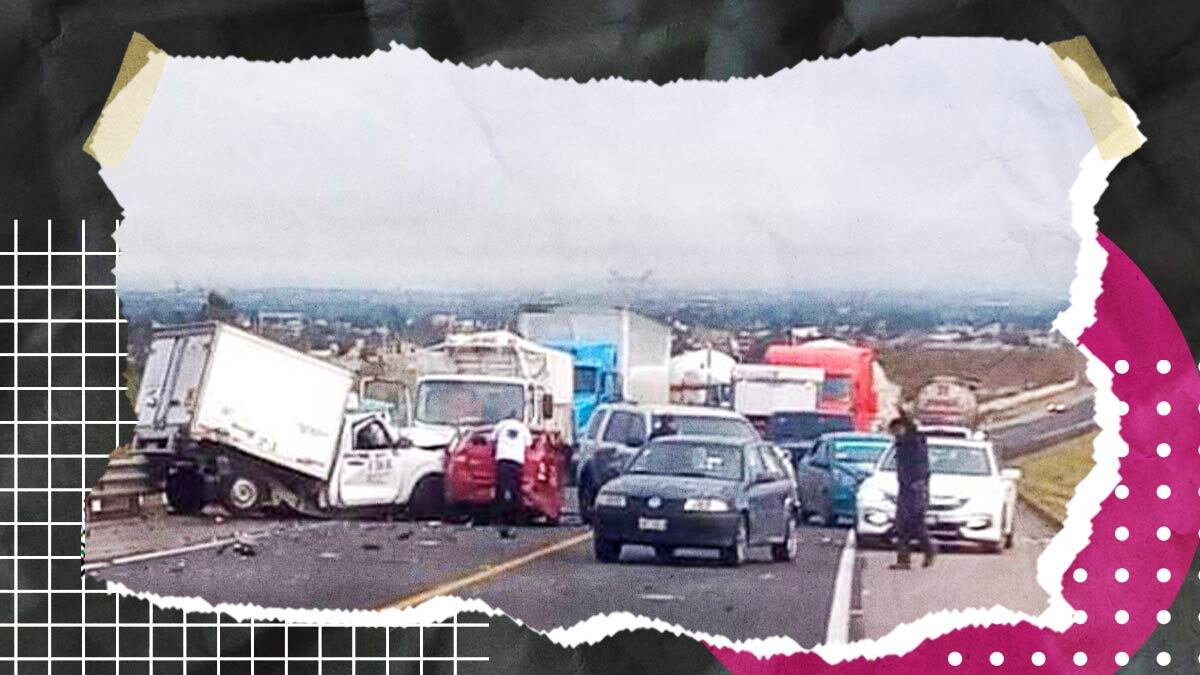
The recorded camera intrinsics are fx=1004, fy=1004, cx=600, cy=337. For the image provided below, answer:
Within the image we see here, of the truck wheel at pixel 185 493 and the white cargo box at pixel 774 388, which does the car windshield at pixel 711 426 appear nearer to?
the white cargo box at pixel 774 388

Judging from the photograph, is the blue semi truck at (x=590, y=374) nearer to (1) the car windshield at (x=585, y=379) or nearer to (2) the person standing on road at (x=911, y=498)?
→ (1) the car windshield at (x=585, y=379)

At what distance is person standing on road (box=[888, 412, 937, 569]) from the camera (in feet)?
1.48

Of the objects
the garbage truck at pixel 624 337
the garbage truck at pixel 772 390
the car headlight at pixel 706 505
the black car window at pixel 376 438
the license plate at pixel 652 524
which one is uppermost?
the garbage truck at pixel 624 337

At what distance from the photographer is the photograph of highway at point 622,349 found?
450mm

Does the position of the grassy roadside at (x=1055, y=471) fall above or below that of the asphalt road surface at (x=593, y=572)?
above

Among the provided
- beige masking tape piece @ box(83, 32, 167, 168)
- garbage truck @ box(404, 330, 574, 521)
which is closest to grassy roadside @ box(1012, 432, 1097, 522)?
garbage truck @ box(404, 330, 574, 521)

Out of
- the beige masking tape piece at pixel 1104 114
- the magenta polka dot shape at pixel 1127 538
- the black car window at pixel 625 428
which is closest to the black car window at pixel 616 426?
the black car window at pixel 625 428

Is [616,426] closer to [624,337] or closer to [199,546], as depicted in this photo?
[624,337]

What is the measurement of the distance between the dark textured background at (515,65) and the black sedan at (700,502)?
47 mm

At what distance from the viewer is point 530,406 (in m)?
0.45

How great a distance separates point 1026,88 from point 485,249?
257 millimetres

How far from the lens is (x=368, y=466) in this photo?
452 mm

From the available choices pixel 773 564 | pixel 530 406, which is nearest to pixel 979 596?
pixel 773 564

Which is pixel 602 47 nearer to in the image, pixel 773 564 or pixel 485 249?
pixel 485 249
